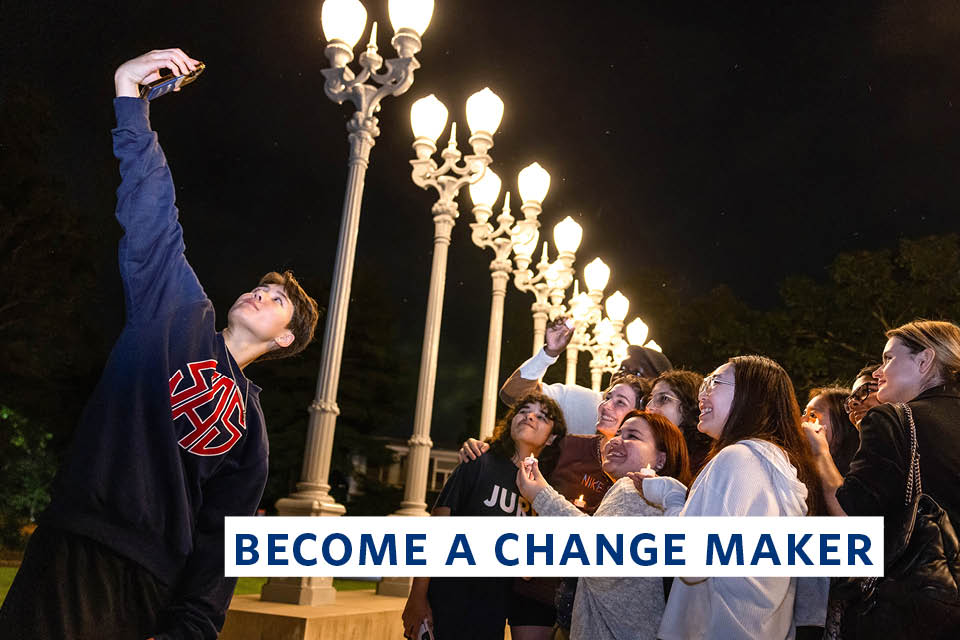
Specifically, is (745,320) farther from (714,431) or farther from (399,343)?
(714,431)

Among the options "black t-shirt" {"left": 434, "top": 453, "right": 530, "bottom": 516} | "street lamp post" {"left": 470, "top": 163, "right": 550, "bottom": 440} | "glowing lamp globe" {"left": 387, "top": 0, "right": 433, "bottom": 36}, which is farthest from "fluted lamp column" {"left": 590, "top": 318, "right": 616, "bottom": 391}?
"black t-shirt" {"left": 434, "top": 453, "right": 530, "bottom": 516}

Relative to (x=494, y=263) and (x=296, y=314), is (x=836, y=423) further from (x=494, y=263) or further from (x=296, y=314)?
(x=494, y=263)

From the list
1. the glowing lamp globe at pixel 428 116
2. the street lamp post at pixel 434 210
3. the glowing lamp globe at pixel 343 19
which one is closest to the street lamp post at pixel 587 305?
the street lamp post at pixel 434 210

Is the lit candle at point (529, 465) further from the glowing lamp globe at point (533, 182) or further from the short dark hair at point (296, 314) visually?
the glowing lamp globe at point (533, 182)

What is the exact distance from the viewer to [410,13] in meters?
8.96

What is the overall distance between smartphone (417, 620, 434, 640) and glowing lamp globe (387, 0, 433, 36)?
6.81 meters

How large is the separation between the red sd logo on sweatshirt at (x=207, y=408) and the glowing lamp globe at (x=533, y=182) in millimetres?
10286

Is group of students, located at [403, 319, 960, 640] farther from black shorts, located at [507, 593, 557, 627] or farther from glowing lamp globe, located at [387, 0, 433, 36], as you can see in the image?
glowing lamp globe, located at [387, 0, 433, 36]

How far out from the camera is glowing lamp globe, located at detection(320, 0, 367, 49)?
328 inches

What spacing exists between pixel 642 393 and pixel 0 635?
13.4ft

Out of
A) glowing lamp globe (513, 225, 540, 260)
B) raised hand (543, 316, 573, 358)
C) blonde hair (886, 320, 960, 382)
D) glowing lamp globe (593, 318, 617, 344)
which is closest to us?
blonde hair (886, 320, 960, 382)

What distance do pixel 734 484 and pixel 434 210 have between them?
801 cm

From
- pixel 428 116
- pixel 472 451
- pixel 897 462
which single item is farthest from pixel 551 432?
pixel 428 116
